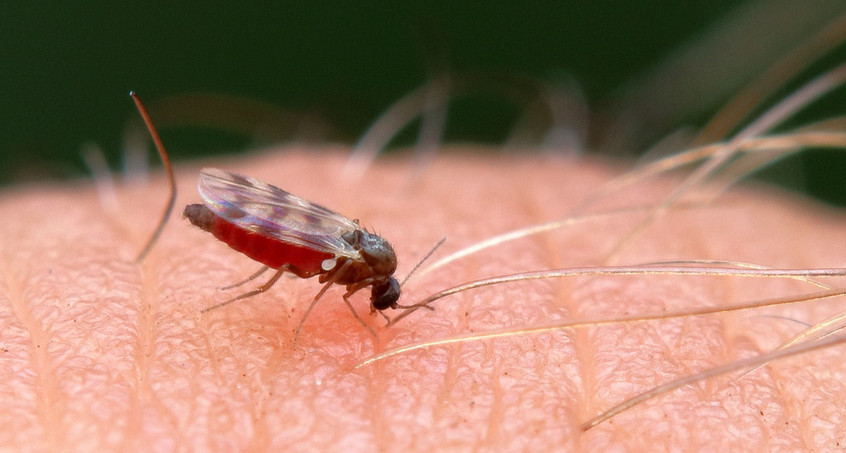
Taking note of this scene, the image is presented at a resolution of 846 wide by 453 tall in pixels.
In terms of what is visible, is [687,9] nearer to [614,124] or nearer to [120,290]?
[614,124]

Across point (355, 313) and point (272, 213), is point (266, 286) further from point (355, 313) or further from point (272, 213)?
point (355, 313)

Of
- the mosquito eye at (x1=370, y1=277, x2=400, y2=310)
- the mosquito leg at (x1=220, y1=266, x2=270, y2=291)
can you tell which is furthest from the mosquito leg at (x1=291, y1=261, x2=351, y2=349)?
the mosquito leg at (x1=220, y1=266, x2=270, y2=291)

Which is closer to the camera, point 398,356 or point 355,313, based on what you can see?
point 398,356

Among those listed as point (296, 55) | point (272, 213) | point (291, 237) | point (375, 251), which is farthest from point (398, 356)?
point (296, 55)

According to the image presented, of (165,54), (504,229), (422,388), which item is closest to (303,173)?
(504,229)

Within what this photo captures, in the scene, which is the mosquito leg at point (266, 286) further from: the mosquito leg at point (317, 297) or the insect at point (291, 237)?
the mosquito leg at point (317, 297)

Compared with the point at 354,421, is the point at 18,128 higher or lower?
higher
